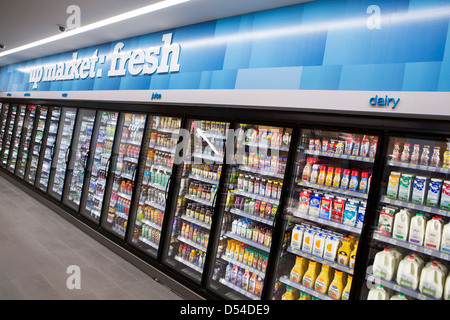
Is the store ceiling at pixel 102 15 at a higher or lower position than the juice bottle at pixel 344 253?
higher

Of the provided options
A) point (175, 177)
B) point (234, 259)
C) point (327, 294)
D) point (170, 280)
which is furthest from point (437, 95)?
point (170, 280)

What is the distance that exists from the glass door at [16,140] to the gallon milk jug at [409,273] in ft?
30.1

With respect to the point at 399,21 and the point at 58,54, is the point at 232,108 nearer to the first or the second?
the point at 399,21

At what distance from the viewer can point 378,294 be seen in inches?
91.4

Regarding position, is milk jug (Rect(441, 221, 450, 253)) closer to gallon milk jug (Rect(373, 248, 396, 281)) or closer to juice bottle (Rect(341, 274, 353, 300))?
gallon milk jug (Rect(373, 248, 396, 281))

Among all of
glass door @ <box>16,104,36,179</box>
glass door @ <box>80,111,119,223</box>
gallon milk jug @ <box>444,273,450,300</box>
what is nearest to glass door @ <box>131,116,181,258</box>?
glass door @ <box>80,111,119,223</box>

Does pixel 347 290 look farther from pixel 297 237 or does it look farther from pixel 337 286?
pixel 297 237

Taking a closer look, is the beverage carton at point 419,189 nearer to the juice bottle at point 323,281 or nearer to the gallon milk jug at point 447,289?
the gallon milk jug at point 447,289

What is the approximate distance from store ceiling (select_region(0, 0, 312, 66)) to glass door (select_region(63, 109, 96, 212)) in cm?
158

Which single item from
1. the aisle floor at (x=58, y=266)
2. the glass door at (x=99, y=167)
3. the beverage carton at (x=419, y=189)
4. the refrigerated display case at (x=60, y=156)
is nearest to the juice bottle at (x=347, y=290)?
the beverage carton at (x=419, y=189)

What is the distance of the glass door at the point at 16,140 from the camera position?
26.5 feet

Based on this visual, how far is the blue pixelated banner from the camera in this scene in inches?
88.9

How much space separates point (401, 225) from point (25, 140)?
8.79 m

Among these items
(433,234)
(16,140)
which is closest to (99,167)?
(16,140)
